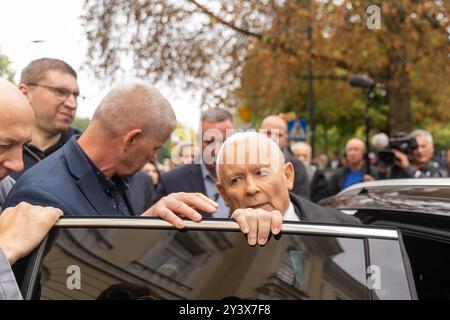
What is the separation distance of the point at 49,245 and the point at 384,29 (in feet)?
39.1

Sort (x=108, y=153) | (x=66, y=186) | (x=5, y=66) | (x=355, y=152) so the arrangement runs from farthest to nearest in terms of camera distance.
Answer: (x=355, y=152)
(x=5, y=66)
(x=108, y=153)
(x=66, y=186)

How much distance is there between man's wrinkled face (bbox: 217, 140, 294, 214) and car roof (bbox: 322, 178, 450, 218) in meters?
0.52

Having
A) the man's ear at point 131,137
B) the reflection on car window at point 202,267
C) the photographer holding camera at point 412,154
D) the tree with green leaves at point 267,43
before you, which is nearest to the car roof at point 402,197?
the reflection on car window at point 202,267

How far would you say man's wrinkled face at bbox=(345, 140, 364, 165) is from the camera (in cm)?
828

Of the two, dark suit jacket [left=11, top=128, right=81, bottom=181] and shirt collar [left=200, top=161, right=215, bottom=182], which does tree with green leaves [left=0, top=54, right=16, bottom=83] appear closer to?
dark suit jacket [left=11, top=128, right=81, bottom=181]

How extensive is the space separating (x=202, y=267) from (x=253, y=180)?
863mm

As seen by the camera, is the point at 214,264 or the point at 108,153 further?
the point at 108,153

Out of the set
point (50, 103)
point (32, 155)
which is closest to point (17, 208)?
point (32, 155)

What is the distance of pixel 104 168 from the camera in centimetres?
292

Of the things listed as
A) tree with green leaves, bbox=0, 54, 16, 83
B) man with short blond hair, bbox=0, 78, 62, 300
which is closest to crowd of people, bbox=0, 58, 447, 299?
man with short blond hair, bbox=0, 78, 62, 300

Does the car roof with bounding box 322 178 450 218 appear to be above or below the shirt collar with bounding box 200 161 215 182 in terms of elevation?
above

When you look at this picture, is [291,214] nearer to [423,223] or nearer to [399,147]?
[423,223]

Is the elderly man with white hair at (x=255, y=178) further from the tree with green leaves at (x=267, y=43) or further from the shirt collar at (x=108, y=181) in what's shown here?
the tree with green leaves at (x=267, y=43)

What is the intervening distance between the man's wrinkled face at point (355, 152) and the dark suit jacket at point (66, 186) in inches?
226
